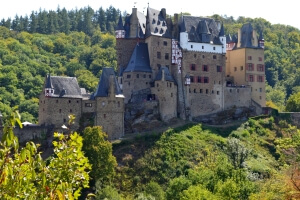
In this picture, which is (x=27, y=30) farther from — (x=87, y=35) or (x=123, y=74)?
(x=123, y=74)

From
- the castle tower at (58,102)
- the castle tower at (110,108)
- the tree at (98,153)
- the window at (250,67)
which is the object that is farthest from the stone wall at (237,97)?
the tree at (98,153)

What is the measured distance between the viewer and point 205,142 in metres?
75.2

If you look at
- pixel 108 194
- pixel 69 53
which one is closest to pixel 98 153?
pixel 108 194

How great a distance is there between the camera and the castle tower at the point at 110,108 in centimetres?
7069

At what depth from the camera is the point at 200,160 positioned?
72375 millimetres

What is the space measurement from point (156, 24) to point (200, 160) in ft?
52.0

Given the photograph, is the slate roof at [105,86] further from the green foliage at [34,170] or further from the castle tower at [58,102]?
the green foliage at [34,170]

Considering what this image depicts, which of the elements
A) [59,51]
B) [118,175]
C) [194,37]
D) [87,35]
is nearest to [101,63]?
[59,51]

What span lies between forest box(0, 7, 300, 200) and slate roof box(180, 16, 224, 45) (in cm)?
975

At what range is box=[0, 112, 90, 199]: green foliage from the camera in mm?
18239

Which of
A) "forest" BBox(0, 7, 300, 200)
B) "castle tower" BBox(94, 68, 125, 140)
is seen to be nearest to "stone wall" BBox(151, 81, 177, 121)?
"forest" BBox(0, 7, 300, 200)

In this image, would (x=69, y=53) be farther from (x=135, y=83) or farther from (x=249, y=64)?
(x=135, y=83)

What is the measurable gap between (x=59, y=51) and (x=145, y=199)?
341ft

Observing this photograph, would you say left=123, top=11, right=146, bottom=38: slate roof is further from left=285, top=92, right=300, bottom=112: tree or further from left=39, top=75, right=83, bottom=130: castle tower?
left=285, top=92, right=300, bottom=112: tree
